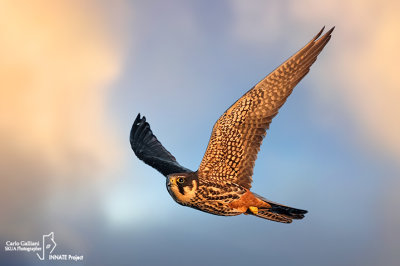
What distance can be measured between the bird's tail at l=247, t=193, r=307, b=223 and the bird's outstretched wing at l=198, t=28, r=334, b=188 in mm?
720

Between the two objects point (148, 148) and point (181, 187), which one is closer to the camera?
point (181, 187)

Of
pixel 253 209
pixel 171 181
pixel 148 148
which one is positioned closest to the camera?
pixel 171 181

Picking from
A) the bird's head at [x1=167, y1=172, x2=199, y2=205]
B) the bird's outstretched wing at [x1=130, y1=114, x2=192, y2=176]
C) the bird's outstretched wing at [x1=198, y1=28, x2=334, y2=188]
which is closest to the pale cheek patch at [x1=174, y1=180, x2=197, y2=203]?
the bird's head at [x1=167, y1=172, x2=199, y2=205]

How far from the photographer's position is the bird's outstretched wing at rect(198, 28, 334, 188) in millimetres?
10648

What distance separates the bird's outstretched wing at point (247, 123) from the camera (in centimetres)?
1065

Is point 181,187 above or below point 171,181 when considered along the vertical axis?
below

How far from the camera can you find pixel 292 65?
34.9ft

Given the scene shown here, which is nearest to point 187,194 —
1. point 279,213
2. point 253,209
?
point 253,209

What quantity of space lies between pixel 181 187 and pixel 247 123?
2347mm

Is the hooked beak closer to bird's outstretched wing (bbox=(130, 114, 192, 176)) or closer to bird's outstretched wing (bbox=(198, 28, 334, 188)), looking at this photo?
bird's outstretched wing (bbox=(198, 28, 334, 188))

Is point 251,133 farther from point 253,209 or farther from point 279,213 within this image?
point 279,213

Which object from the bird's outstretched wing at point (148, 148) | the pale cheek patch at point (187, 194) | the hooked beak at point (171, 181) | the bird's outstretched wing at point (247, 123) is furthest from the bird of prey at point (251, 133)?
the bird's outstretched wing at point (148, 148)

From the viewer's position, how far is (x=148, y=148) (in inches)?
607

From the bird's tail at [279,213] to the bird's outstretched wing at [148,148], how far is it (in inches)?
146
